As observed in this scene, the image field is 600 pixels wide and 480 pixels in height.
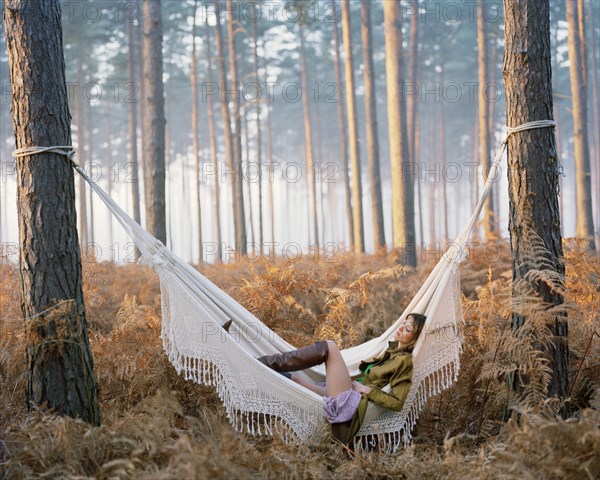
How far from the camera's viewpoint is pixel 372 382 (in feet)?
11.6

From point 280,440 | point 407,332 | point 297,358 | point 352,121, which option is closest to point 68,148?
point 297,358

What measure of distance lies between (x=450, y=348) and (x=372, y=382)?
0.49 metres

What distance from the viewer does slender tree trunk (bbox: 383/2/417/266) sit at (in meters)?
8.45

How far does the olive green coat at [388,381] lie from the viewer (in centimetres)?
329

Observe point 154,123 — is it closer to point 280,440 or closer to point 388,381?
point 388,381

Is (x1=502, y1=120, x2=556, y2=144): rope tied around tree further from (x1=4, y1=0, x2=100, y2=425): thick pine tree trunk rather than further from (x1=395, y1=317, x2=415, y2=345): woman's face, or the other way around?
(x1=4, y1=0, x2=100, y2=425): thick pine tree trunk

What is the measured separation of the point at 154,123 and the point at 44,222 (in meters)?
4.34

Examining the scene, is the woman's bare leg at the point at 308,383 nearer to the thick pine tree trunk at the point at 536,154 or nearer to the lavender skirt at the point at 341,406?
the lavender skirt at the point at 341,406

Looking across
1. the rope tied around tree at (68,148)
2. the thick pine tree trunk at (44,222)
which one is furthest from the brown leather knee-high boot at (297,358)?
the rope tied around tree at (68,148)

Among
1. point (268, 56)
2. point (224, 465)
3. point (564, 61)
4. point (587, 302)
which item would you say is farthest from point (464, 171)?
point (224, 465)

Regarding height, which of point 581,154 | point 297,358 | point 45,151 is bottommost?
point 297,358

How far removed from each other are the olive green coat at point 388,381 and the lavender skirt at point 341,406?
0.03m

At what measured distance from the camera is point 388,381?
3525 millimetres

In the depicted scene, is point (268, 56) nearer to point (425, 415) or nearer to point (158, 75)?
point (158, 75)
